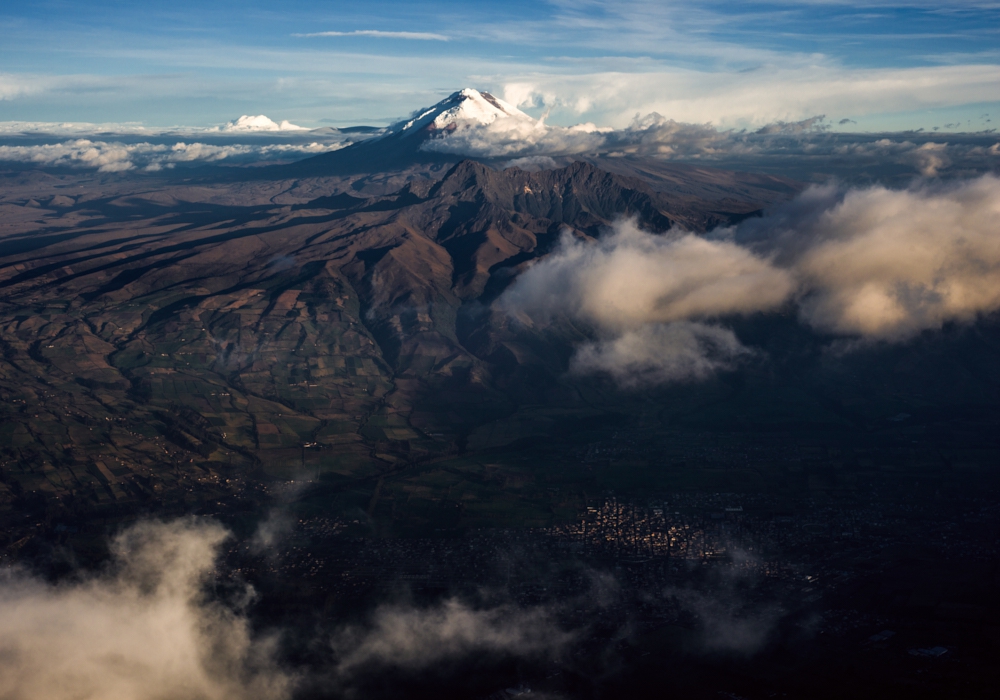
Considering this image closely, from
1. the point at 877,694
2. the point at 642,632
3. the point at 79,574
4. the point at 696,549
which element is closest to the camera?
the point at 877,694

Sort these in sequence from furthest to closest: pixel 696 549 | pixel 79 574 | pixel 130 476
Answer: pixel 130 476 < pixel 696 549 < pixel 79 574

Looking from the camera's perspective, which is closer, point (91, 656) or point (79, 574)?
point (91, 656)

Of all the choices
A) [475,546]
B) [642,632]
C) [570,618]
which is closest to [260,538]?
[475,546]

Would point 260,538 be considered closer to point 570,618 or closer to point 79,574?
point 79,574

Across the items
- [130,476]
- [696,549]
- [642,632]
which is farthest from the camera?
[130,476]

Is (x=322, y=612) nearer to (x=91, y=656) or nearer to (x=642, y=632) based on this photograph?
(x=91, y=656)

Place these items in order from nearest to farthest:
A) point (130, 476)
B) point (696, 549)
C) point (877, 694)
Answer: point (877, 694), point (696, 549), point (130, 476)

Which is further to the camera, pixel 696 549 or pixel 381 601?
pixel 696 549

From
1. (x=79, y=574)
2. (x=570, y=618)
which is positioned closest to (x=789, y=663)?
(x=570, y=618)

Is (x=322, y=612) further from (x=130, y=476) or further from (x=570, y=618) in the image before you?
(x=130, y=476)
